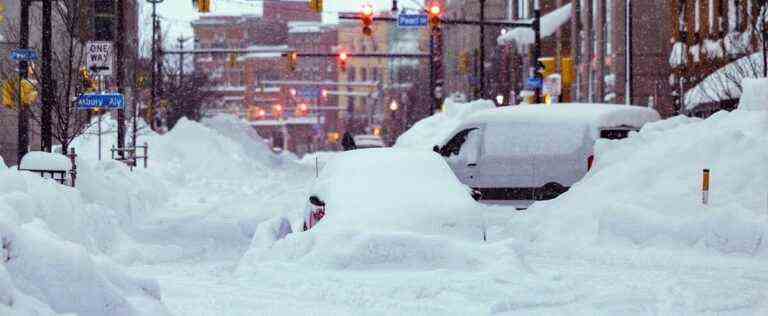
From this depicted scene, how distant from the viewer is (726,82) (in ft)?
119

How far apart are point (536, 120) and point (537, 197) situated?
52.9 inches

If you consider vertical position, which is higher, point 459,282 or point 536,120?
point 536,120

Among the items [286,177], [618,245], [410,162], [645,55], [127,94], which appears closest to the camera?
[410,162]

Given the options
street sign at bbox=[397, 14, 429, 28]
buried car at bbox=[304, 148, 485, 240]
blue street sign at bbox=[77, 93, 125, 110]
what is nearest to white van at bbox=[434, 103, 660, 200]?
blue street sign at bbox=[77, 93, 125, 110]

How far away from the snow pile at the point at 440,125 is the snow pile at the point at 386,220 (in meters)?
29.5

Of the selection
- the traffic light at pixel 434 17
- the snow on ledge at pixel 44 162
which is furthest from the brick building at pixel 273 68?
the snow on ledge at pixel 44 162

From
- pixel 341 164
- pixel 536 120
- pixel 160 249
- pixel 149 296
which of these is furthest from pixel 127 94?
pixel 149 296

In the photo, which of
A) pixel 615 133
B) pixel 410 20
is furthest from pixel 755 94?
pixel 410 20

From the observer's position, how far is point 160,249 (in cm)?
1711

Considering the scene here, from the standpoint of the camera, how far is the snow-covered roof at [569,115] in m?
23.0

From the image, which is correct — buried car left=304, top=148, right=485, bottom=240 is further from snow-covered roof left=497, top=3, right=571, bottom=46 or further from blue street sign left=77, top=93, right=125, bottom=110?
snow-covered roof left=497, top=3, right=571, bottom=46

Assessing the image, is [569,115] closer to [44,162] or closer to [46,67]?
[46,67]

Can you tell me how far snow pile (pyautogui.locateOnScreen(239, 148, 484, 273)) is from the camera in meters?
12.5

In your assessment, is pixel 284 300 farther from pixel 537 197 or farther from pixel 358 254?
pixel 537 197
